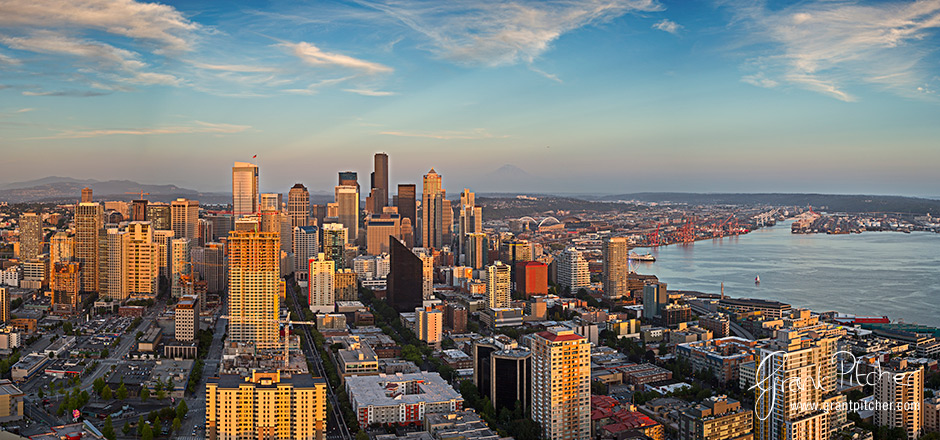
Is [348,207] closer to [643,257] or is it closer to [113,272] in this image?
[643,257]

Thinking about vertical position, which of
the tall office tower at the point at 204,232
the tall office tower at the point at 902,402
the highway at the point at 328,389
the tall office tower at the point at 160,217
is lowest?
the highway at the point at 328,389

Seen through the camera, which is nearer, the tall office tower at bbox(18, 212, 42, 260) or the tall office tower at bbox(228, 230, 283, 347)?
the tall office tower at bbox(228, 230, 283, 347)

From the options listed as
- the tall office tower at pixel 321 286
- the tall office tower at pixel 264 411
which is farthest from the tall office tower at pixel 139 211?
the tall office tower at pixel 264 411

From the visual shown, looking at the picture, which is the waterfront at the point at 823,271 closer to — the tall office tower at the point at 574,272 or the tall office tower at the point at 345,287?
the tall office tower at the point at 574,272

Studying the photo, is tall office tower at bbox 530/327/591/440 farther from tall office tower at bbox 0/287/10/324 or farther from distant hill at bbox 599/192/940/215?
distant hill at bbox 599/192/940/215

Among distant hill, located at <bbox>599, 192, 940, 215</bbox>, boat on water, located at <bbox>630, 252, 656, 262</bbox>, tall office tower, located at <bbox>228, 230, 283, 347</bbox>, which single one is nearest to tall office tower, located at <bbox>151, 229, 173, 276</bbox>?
tall office tower, located at <bbox>228, 230, 283, 347</bbox>

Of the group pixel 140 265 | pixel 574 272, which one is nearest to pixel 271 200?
pixel 140 265

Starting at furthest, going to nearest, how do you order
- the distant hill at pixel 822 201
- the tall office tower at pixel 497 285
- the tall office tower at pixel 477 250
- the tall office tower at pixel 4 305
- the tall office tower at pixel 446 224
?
the distant hill at pixel 822 201, the tall office tower at pixel 446 224, the tall office tower at pixel 477 250, the tall office tower at pixel 497 285, the tall office tower at pixel 4 305

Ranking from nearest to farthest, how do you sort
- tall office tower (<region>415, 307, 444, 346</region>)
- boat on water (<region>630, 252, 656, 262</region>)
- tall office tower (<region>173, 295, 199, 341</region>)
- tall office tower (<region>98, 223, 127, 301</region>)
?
tall office tower (<region>173, 295, 199, 341</region>) < tall office tower (<region>415, 307, 444, 346</region>) < tall office tower (<region>98, 223, 127, 301</region>) < boat on water (<region>630, 252, 656, 262</region>)
